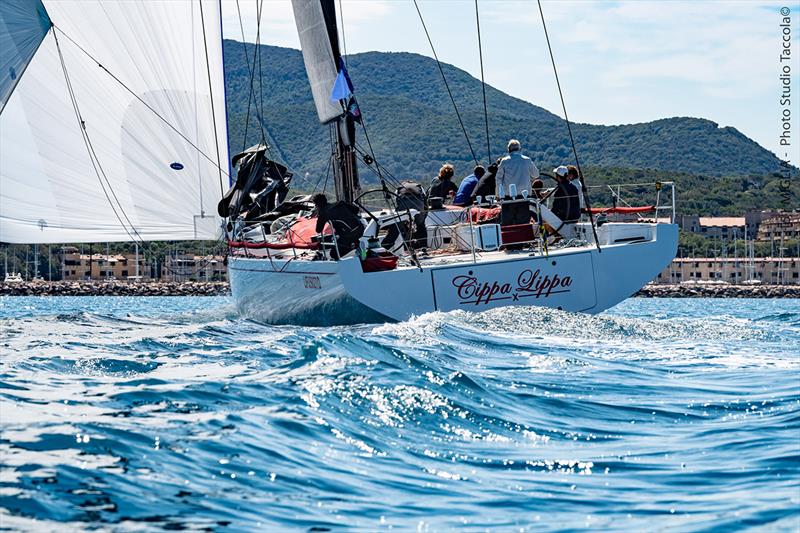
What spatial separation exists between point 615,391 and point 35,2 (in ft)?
25.1

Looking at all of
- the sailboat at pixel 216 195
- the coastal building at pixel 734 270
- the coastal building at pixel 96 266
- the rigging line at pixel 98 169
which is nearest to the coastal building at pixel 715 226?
the coastal building at pixel 734 270

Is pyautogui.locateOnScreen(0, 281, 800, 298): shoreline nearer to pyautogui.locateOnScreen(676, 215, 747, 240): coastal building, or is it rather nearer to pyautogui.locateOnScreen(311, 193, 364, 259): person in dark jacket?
pyautogui.locateOnScreen(676, 215, 747, 240): coastal building

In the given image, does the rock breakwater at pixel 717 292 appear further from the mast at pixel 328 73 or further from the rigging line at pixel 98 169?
the rigging line at pixel 98 169

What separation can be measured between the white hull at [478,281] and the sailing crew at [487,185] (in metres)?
1.87

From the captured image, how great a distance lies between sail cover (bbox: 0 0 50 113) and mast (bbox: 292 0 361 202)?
11.9 feet

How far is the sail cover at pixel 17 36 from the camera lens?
35.8 feet

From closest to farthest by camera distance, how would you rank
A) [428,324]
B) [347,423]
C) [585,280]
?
[347,423] → [428,324] → [585,280]

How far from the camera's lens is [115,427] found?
197 inches

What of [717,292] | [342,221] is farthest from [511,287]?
[717,292]

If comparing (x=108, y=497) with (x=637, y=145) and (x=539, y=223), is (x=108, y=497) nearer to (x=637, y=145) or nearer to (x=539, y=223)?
(x=539, y=223)

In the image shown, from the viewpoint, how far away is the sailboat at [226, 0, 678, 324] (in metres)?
11.1

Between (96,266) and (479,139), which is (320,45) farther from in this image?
(479,139)

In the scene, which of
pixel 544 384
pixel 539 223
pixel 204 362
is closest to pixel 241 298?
pixel 539 223

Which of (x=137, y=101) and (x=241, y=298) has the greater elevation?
(x=137, y=101)
